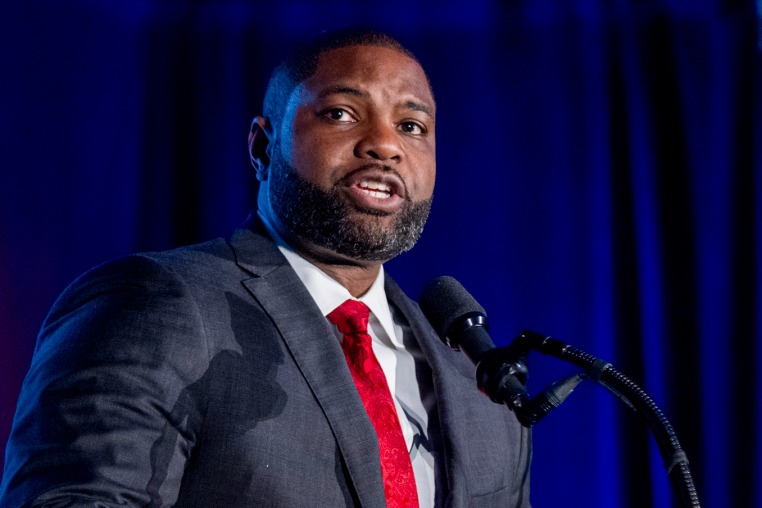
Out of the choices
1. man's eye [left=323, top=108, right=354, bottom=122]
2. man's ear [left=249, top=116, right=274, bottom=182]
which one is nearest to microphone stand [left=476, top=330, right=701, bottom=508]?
man's eye [left=323, top=108, right=354, bottom=122]

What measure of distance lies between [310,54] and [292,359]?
2.74ft

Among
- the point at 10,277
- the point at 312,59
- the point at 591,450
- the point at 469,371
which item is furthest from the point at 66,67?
the point at 591,450

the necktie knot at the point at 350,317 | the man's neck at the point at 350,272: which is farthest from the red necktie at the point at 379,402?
the man's neck at the point at 350,272

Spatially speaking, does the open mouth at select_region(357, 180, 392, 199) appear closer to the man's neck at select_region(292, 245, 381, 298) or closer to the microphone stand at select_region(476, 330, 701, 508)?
the man's neck at select_region(292, 245, 381, 298)

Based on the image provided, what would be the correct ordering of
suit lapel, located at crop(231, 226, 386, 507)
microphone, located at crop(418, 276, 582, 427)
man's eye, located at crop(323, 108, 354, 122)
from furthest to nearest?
man's eye, located at crop(323, 108, 354, 122) → suit lapel, located at crop(231, 226, 386, 507) → microphone, located at crop(418, 276, 582, 427)

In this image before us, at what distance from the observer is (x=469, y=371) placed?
7.24 feet

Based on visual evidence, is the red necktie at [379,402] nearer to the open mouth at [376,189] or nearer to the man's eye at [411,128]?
the open mouth at [376,189]

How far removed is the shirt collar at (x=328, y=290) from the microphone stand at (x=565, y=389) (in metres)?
0.58

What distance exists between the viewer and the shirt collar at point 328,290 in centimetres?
195

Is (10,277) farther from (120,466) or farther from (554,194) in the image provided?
(554,194)

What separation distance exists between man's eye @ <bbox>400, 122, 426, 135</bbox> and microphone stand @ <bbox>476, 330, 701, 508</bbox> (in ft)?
2.66

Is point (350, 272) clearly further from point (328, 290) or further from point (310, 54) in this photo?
point (310, 54)

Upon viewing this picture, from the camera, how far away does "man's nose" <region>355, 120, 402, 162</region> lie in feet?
6.45

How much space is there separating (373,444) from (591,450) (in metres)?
1.50
